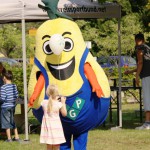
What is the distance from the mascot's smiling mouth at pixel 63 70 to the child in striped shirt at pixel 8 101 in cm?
341

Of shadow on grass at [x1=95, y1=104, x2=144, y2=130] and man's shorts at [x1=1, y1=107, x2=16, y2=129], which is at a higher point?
man's shorts at [x1=1, y1=107, x2=16, y2=129]

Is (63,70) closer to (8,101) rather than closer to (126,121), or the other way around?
(8,101)

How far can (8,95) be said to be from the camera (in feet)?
38.7

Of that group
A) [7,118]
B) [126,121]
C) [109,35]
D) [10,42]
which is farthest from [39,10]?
[10,42]

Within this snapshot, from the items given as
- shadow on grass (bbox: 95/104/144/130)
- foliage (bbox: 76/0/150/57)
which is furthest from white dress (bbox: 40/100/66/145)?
foliage (bbox: 76/0/150/57)

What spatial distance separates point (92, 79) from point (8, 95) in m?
3.76

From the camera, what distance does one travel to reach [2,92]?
38.4ft

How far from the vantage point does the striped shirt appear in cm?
1171

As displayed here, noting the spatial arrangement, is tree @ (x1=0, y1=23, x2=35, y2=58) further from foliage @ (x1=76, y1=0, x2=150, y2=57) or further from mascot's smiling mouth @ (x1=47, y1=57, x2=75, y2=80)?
mascot's smiling mouth @ (x1=47, y1=57, x2=75, y2=80)

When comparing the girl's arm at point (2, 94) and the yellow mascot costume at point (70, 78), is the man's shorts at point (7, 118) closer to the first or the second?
the girl's arm at point (2, 94)

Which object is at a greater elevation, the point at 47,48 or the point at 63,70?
the point at 47,48

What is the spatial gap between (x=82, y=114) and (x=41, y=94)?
0.67 metres

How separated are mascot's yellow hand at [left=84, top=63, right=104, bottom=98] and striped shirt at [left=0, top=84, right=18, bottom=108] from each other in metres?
3.54

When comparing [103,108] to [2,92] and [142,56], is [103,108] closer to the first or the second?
[2,92]
